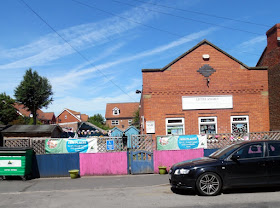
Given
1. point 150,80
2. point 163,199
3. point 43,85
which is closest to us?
point 163,199

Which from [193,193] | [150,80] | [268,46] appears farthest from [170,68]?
[193,193]

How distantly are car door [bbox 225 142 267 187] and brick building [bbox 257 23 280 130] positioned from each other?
415 inches

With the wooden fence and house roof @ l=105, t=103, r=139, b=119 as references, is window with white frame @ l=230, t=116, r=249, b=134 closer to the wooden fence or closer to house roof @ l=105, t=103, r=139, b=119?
the wooden fence

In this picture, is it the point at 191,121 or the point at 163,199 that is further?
the point at 191,121

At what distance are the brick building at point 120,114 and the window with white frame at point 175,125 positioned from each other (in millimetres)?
51271

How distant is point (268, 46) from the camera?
60.6ft

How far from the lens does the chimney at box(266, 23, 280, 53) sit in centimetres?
1702

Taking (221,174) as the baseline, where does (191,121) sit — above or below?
above

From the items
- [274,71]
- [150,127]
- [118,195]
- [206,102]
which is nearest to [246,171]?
[118,195]

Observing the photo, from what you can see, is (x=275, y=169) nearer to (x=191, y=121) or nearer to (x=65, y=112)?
(x=191, y=121)

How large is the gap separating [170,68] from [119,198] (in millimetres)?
9872

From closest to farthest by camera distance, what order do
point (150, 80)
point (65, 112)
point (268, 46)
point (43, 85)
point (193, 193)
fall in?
point (193, 193) < point (150, 80) < point (268, 46) < point (43, 85) < point (65, 112)

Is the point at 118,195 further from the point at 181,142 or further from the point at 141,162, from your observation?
the point at 181,142

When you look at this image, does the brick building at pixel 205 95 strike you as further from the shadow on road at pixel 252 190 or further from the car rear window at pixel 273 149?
the car rear window at pixel 273 149
